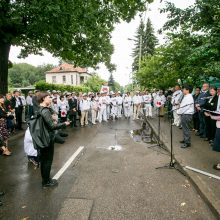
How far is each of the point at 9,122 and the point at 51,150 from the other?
20.4 ft

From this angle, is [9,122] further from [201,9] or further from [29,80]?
[29,80]

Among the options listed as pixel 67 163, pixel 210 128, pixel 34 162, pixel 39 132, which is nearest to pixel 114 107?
pixel 210 128

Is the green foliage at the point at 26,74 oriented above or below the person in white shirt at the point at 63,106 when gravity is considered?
above

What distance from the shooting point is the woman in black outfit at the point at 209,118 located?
9.27m

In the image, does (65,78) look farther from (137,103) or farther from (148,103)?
(137,103)

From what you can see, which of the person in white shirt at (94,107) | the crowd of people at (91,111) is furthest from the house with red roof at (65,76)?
the person in white shirt at (94,107)

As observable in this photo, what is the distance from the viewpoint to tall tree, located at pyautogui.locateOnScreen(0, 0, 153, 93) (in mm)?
11158

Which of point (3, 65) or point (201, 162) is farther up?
point (3, 65)

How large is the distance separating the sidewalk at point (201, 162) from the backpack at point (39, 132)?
3.38m

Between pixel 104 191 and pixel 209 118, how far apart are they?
6142 millimetres

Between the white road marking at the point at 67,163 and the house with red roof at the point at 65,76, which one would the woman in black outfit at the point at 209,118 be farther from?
the house with red roof at the point at 65,76

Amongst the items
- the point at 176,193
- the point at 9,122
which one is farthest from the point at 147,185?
the point at 9,122

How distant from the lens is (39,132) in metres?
5.45

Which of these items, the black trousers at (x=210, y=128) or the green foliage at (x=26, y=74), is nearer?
the black trousers at (x=210, y=128)
